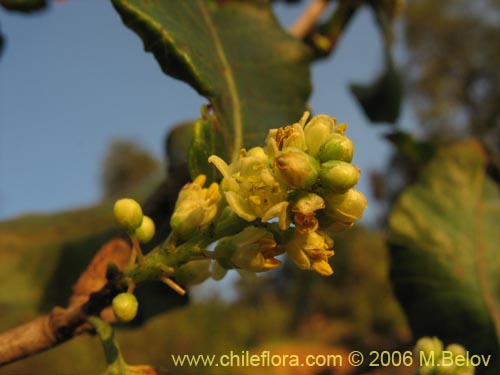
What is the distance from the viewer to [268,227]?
2.23ft

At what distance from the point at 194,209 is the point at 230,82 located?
1.34 feet

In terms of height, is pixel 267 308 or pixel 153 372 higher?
pixel 153 372

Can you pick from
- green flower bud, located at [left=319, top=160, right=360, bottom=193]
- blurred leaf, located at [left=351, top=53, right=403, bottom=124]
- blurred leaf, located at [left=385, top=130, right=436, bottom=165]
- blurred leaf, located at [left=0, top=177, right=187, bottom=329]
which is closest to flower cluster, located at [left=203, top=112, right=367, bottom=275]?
green flower bud, located at [left=319, top=160, right=360, bottom=193]

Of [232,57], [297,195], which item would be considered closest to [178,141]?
[232,57]

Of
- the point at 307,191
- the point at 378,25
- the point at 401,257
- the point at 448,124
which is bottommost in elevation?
the point at 448,124

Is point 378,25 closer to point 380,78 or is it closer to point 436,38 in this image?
point 380,78

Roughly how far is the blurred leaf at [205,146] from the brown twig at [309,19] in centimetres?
87

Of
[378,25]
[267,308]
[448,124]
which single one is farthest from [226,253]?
[448,124]

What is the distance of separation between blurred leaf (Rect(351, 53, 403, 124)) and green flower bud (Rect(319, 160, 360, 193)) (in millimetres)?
1322

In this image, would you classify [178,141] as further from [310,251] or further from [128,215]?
[310,251]

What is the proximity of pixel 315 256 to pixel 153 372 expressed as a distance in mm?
268

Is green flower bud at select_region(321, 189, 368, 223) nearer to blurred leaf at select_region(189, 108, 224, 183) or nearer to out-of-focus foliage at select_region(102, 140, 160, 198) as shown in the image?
blurred leaf at select_region(189, 108, 224, 183)

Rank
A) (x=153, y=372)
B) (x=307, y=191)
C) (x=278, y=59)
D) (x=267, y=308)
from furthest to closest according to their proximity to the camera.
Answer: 1. (x=267, y=308)
2. (x=278, y=59)
3. (x=153, y=372)
4. (x=307, y=191)

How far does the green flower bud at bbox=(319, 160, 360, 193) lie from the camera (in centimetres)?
62
